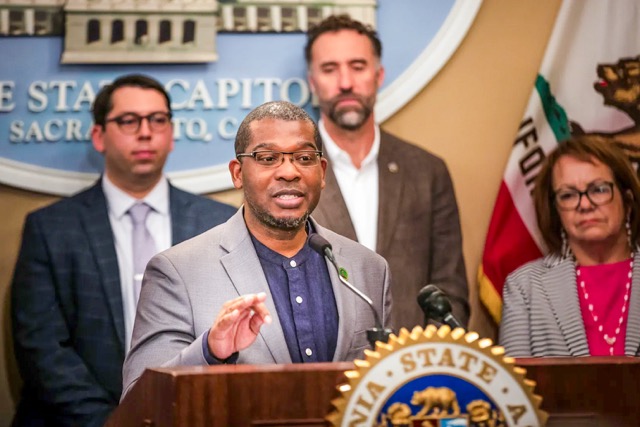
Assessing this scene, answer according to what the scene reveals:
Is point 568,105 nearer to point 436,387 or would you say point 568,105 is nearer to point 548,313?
point 548,313

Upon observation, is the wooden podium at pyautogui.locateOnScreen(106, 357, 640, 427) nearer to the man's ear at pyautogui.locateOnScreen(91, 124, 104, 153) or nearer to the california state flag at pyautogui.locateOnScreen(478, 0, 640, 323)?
the man's ear at pyautogui.locateOnScreen(91, 124, 104, 153)

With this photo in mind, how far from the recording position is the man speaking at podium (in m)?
2.54

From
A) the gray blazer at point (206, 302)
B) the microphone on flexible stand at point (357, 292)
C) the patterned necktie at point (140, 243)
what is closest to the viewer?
the microphone on flexible stand at point (357, 292)

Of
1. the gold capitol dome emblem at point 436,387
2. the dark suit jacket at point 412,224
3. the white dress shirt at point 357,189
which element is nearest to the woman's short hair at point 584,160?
the dark suit jacket at point 412,224

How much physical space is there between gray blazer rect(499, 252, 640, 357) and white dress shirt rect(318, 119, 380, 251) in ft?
2.19

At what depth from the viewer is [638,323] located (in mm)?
3998

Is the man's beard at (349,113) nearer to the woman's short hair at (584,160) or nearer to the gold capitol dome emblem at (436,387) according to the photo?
the woman's short hair at (584,160)

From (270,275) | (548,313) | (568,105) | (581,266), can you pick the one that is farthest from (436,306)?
(568,105)

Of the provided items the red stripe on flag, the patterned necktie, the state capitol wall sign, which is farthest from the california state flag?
the patterned necktie

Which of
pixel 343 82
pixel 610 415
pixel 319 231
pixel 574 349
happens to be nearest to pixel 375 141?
pixel 343 82

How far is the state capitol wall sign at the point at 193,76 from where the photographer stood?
173 inches

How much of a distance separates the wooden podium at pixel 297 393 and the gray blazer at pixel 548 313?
6.35ft

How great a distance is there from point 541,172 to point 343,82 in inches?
38.3

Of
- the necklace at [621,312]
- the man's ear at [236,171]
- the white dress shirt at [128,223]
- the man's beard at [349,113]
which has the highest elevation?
the man's beard at [349,113]
